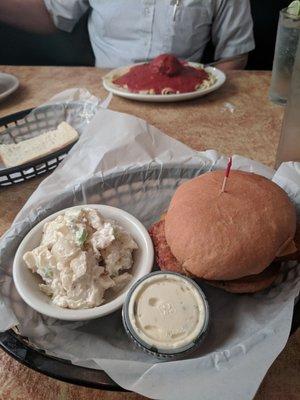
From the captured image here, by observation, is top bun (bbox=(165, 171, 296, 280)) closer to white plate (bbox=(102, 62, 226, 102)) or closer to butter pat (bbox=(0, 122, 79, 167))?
butter pat (bbox=(0, 122, 79, 167))

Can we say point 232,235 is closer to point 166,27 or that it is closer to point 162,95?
point 162,95

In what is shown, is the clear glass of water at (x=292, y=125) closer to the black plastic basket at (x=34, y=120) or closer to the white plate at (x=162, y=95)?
the white plate at (x=162, y=95)

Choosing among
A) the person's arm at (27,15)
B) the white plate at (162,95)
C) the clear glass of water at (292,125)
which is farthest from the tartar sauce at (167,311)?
the person's arm at (27,15)

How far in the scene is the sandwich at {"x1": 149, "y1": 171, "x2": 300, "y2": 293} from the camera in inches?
23.4

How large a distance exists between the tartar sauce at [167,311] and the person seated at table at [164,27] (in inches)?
53.7

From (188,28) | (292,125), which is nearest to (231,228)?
(292,125)

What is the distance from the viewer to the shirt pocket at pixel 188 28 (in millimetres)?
1626

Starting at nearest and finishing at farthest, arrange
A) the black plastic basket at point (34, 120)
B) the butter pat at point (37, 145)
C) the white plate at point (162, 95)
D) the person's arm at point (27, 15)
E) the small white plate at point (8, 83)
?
the butter pat at point (37, 145), the black plastic basket at point (34, 120), the white plate at point (162, 95), the small white plate at point (8, 83), the person's arm at point (27, 15)

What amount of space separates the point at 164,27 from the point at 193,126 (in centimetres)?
71

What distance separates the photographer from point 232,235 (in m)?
0.61

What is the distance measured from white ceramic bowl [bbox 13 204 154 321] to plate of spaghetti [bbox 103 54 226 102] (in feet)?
2.10

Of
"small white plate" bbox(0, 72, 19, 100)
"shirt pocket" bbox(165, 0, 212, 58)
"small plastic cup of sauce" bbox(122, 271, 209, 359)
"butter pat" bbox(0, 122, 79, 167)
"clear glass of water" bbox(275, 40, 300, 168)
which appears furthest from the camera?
"shirt pocket" bbox(165, 0, 212, 58)

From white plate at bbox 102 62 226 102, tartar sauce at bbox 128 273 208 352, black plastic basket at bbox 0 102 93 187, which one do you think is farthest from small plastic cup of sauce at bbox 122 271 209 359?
white plate at bbox 102 62 226 102

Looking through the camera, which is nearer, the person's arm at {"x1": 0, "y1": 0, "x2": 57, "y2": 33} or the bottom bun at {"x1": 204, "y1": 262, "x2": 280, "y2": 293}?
the bottom bun at {"x1": 204, "y1": 262, "x2": 280, "y2": 293}
